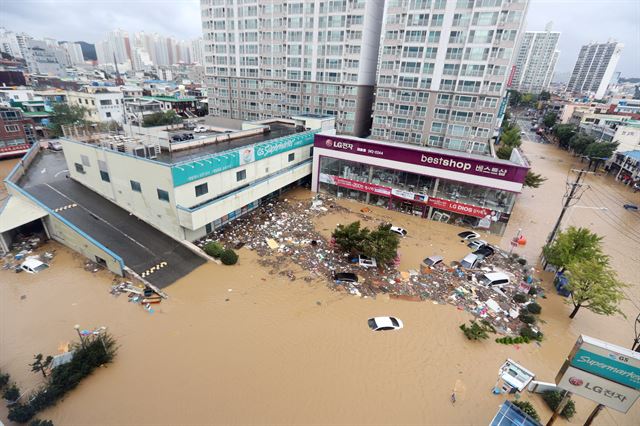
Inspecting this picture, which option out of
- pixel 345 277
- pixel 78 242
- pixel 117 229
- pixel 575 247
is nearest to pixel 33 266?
pixel 78 242

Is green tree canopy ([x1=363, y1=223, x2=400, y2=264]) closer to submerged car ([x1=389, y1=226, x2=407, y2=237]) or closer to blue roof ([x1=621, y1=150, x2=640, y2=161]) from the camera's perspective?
submerged car ([x1=389, y1=226, x2=407, y2=237])

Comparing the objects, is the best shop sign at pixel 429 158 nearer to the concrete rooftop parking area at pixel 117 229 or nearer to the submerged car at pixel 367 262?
the submerged car at pixel 367 262

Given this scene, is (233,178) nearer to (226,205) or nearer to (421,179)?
(226,205)

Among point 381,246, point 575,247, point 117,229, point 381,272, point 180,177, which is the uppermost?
point 180,177

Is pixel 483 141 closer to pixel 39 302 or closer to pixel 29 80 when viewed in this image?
pixel 39 302

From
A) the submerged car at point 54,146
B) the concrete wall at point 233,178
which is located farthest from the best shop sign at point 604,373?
the submerged car at point 54,146

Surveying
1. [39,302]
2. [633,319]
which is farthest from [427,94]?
[39,302]

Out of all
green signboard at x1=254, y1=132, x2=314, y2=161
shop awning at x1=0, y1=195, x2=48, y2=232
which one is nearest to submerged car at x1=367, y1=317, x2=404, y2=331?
green signboard at x1=254, y1=132, x2=314, y2=161

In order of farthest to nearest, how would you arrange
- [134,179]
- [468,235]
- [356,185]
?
[356,185] → [468,235] → [134,179]
